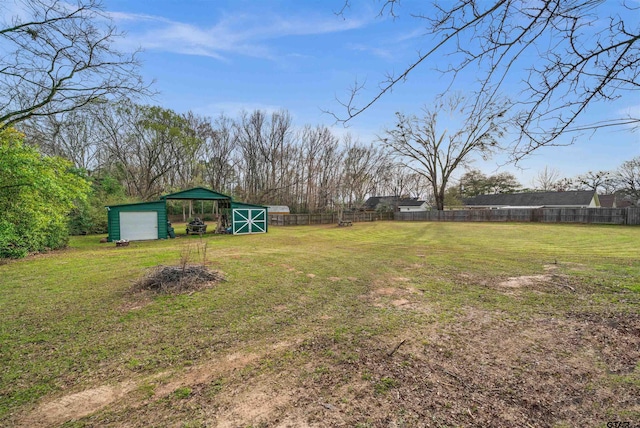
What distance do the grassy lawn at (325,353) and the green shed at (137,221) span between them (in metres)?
8.56

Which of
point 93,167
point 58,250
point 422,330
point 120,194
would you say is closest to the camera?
point 422,330

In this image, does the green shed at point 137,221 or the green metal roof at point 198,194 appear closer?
the green shed at point 137,221

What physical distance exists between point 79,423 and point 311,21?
4.36 meters

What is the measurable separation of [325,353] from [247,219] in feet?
51.6

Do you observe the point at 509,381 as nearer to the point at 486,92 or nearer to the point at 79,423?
the point at 486,92

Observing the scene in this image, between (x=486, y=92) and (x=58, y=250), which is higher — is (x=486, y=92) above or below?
above

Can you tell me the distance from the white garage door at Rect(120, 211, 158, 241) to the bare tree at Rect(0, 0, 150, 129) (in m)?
7.83

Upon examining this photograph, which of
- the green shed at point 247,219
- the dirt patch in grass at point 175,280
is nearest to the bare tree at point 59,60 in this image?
the dirt patch in grass at point 175,280

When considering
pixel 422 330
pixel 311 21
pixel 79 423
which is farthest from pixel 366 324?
pixel 311 21

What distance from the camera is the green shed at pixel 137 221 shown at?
1379 cm

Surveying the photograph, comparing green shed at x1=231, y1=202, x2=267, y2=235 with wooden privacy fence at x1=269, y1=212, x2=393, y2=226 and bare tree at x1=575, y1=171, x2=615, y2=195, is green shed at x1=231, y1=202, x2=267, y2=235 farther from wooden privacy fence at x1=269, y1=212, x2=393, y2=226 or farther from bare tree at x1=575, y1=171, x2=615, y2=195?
bare tree at x1=575, y1=171, x2=615, y2=195

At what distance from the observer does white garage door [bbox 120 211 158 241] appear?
1412 cm

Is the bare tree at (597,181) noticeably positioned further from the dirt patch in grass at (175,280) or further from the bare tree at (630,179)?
the dirt patch in grass at (175,280)

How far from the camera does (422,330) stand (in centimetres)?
356
